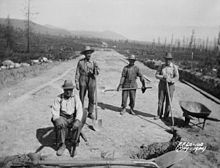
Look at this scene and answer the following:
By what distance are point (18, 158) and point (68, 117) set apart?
1.29 metres

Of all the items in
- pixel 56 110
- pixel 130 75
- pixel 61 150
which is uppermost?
pixel 130 75

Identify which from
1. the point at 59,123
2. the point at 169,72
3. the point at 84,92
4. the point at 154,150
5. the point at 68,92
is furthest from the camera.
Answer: the point at 169,72

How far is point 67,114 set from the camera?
16.5 ft

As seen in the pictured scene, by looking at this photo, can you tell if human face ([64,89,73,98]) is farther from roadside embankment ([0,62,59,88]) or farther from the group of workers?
roadside embankment ([0,62,59,88])

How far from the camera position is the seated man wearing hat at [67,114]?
475 centimetres

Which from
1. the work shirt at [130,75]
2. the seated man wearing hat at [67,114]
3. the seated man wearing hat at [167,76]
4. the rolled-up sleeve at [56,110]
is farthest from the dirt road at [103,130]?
the work shirt at [130,75]

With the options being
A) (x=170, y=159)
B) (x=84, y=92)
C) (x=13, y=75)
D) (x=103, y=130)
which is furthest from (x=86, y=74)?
(x=13, y=75)

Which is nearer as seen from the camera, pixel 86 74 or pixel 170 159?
pixel 170 159

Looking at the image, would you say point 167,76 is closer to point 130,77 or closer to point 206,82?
point 130,77

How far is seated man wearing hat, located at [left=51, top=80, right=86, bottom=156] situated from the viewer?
Answer: 4.75 meters

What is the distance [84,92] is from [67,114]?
1953mm

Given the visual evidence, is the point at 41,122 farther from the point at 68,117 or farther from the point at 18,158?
the point at 18,158

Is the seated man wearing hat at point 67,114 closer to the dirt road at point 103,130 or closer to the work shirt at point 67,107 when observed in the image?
the work shirt at point 67,107

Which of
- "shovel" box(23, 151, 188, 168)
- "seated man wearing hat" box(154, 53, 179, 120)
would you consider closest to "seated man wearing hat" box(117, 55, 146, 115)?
"seated man wearing hat" box(154, 53, 179, 120)
